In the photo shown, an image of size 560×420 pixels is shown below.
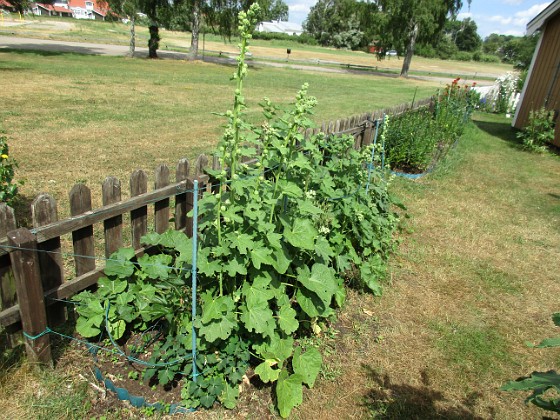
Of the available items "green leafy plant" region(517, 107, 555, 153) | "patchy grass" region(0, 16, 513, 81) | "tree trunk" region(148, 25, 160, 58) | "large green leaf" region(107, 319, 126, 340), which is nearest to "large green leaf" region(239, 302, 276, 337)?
"large green leaf" region(107, 319, 126, 340)

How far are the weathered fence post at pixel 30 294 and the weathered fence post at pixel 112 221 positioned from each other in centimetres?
57

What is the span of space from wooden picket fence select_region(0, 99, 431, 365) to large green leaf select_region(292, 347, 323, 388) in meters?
1.44

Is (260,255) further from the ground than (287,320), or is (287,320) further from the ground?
(260,255)

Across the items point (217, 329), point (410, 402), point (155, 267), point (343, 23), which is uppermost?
point (343, 23)

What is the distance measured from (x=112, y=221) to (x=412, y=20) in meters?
33.6

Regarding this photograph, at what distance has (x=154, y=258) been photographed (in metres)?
2.94

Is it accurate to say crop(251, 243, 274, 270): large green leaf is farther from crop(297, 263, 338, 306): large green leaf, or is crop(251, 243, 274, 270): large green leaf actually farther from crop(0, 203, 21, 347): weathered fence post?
crop(0, 203, 21, 347): weathered fence post

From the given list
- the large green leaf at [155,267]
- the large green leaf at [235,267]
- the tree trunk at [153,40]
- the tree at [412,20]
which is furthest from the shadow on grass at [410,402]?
the tree at [412,20]

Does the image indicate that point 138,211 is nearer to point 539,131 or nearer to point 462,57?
point 539,131

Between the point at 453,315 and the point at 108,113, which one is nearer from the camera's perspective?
the point at 453,315

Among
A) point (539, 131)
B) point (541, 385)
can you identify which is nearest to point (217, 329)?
point (541, 385)

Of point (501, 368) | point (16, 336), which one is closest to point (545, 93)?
point (501, 368)

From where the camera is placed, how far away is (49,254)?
2.58m

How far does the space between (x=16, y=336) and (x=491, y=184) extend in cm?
800
